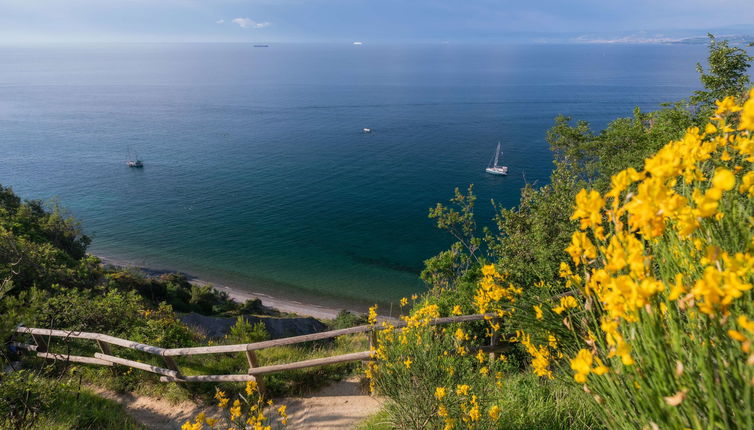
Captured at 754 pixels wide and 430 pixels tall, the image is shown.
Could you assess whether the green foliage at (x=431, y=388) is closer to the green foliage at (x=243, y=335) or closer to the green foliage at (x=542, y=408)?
the green foliage at (x=542, y=408)

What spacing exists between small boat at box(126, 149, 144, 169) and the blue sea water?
1.09m

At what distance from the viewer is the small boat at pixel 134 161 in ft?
173

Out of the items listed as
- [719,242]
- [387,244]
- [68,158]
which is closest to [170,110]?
[68,158]

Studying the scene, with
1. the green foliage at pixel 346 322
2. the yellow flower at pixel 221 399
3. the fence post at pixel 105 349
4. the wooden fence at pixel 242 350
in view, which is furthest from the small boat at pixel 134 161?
the yellow flower at pixel 221 399

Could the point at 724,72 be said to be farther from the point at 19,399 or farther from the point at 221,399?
the point at 19,399

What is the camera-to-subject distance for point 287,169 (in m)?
52.0

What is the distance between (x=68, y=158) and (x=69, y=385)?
65525 millimetres

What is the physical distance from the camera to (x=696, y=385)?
1424mm

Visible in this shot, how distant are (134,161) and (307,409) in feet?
195

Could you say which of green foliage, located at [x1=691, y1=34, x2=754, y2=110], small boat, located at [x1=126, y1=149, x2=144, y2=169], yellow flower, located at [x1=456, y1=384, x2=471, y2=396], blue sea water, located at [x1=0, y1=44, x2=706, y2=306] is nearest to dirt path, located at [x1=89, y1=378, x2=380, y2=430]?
yellow flower, located at [x1=456, y1=384, x2=471, y2=396]

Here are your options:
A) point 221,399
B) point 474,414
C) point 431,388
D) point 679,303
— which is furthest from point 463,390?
point 221,399

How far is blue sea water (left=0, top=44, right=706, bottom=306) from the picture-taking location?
33.2 metres

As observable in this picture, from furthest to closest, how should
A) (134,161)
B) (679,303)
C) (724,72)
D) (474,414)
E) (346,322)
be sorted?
(134,161), (346,322), (724,72), (474,414), (679,303)

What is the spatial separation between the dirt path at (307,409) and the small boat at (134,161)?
181ft
